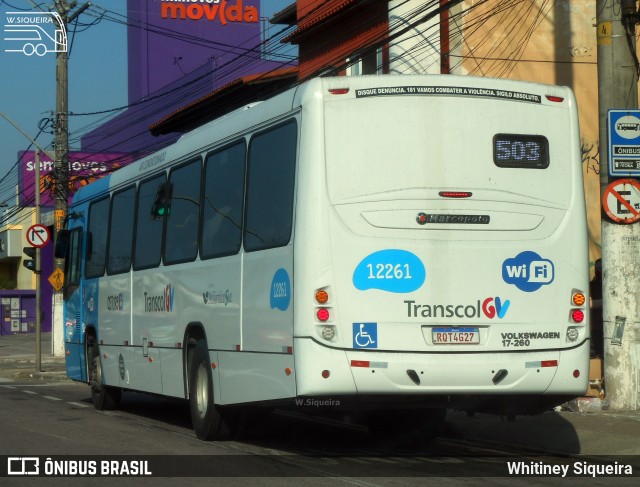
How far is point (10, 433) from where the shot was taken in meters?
13.3

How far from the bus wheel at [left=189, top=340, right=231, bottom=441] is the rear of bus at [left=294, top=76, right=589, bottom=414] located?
268 centimetres

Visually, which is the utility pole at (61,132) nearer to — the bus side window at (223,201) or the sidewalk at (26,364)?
the sidewalk at (26,364)

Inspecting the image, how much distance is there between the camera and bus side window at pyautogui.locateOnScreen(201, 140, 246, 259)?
1166 cm

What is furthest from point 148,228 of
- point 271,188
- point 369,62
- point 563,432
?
point 369,62

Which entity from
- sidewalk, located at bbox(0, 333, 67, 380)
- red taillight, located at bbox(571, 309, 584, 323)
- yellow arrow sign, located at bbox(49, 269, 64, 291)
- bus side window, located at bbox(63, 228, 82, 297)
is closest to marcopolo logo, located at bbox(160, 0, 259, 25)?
sidewalk, located at bbox(0, 333, 67, 380)

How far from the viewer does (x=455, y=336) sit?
32.7 ft

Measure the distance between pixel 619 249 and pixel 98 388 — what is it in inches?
304

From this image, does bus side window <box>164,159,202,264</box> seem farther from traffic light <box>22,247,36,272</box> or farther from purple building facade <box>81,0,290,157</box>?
purple building facade <box>81,0,290,157</box>

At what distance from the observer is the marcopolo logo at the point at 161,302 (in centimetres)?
1367

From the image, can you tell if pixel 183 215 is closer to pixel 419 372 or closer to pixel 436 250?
pixel 436 250

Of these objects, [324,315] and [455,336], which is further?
[455,336]

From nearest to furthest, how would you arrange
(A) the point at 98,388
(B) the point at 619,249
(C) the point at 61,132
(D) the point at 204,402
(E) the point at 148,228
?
(D) the point at 204,402, (E) the point at 148,228, (B) the point at 619,249, (A) the point at 98,388, (C) the point at 61,132

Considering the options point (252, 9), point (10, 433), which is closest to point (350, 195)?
point (10, 433)

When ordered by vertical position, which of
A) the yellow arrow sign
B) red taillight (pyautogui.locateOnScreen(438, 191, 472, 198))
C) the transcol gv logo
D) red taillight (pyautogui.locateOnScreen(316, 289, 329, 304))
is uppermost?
red taillight (pyautogui.locateOnScreen(438, 191, 472, 198))
